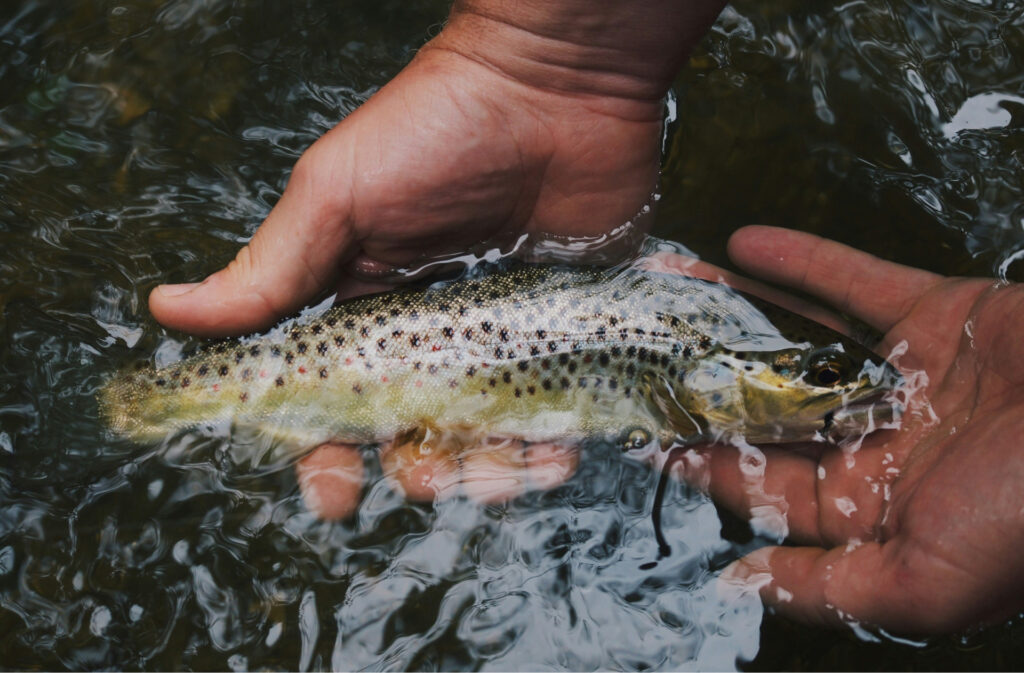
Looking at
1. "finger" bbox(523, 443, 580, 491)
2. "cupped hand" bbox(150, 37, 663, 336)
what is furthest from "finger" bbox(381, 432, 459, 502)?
"cupped hand" bbox(150, 37, 663, 336)

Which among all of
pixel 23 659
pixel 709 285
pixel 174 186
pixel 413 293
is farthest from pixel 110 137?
pixel 709 285

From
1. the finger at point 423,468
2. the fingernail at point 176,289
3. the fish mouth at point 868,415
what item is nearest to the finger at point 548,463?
the finger at point 423,468

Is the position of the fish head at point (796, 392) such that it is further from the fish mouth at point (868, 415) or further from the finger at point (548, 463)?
the finger at point (548, 463)

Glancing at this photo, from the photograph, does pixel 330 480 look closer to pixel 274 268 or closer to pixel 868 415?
pixel 274 268

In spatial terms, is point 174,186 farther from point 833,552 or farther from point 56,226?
point 833,552

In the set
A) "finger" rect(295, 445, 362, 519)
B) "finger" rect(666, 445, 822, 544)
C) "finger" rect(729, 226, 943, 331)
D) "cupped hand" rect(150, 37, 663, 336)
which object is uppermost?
"cupped hand" rect(150, 37, 663, 336)

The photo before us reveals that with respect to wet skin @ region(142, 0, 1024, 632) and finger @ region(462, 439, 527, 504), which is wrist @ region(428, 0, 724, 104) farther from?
finger @ region(462, 439, 527, 504)

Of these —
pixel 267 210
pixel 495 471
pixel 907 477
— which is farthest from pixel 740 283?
pixel 267 210
